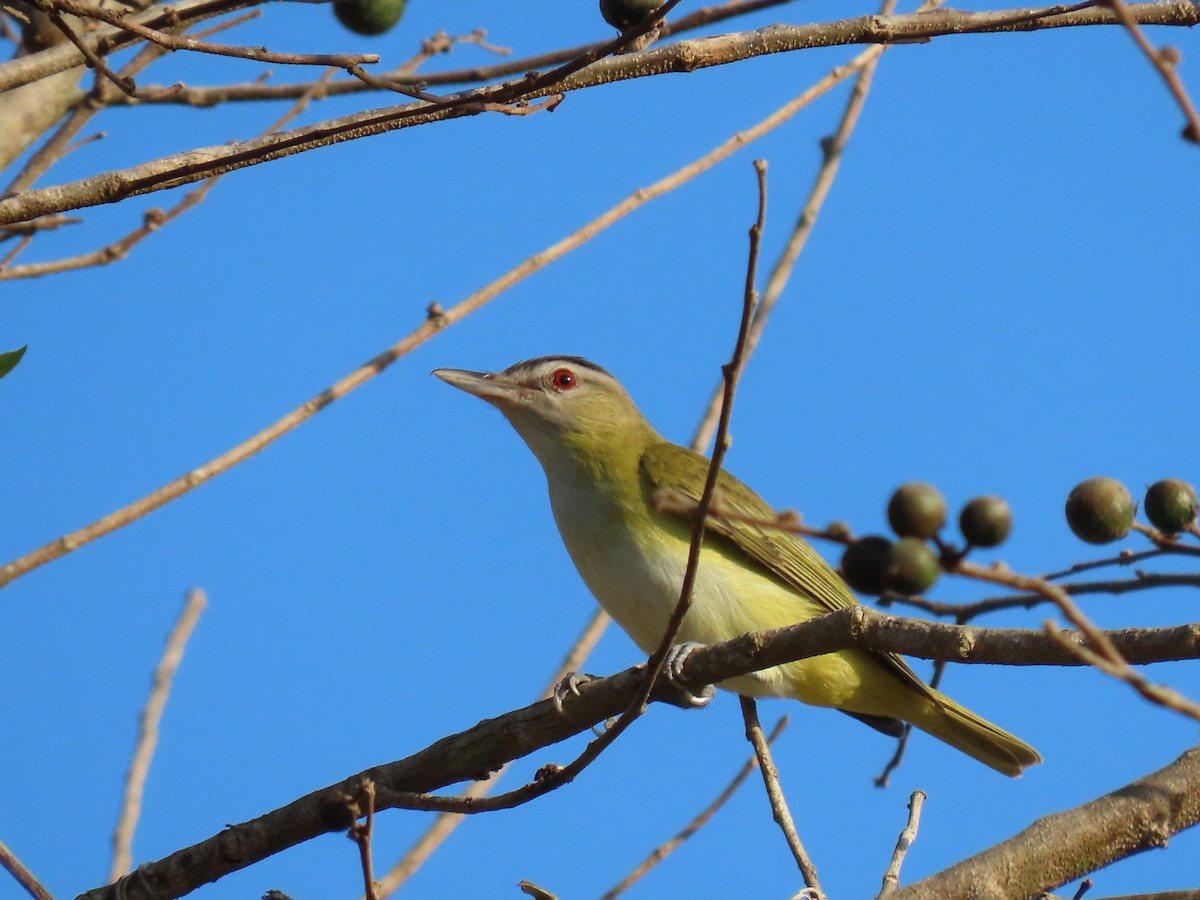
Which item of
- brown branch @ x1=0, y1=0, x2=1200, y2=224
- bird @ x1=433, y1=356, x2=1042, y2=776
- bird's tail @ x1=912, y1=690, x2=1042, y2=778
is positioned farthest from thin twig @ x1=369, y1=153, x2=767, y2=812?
bird's tail @ x1=912, y1=690, x2=1042, y2=778

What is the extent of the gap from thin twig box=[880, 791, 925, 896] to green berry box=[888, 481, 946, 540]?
64.6 inches

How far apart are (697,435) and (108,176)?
304 centimetres

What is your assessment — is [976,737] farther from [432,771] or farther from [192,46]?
[192,46]

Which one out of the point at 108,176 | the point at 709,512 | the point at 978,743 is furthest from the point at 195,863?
the point at 978,743

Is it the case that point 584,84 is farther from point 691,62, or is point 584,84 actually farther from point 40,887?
point 40,887

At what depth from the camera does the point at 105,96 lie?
4.52 metres

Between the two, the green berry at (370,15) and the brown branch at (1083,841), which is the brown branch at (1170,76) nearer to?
the brown branch at (1083,841)

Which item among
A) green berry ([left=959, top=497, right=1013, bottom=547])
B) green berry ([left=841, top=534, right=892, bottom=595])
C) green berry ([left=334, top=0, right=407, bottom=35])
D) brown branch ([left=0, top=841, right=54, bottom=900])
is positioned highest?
green berry ([left=334, top=0, right=407, bottom=35])

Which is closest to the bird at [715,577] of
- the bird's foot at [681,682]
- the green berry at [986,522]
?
the bird's foot at [681,682]

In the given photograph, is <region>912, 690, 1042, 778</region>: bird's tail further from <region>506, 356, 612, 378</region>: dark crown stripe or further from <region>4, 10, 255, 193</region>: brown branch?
<region>4, 10, 255, 193</region>: brown branch

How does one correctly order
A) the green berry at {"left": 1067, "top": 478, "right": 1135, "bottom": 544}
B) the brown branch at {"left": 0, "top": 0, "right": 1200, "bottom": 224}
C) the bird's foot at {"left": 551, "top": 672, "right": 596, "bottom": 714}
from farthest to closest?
the bird's foot at {"left": 551, "top": 672, "right": 596, "bottom": 714}, the brown branch at {"left": 0, "top": 0, "right": 1200, "bottom": 224}, the green berry at {"left": 1067, "top": 478, "right": 1135, "bottom": 544}

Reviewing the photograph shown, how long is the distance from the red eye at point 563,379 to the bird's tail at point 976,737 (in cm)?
227

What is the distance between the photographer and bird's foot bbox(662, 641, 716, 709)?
3.79 m

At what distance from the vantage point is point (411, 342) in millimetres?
4738
